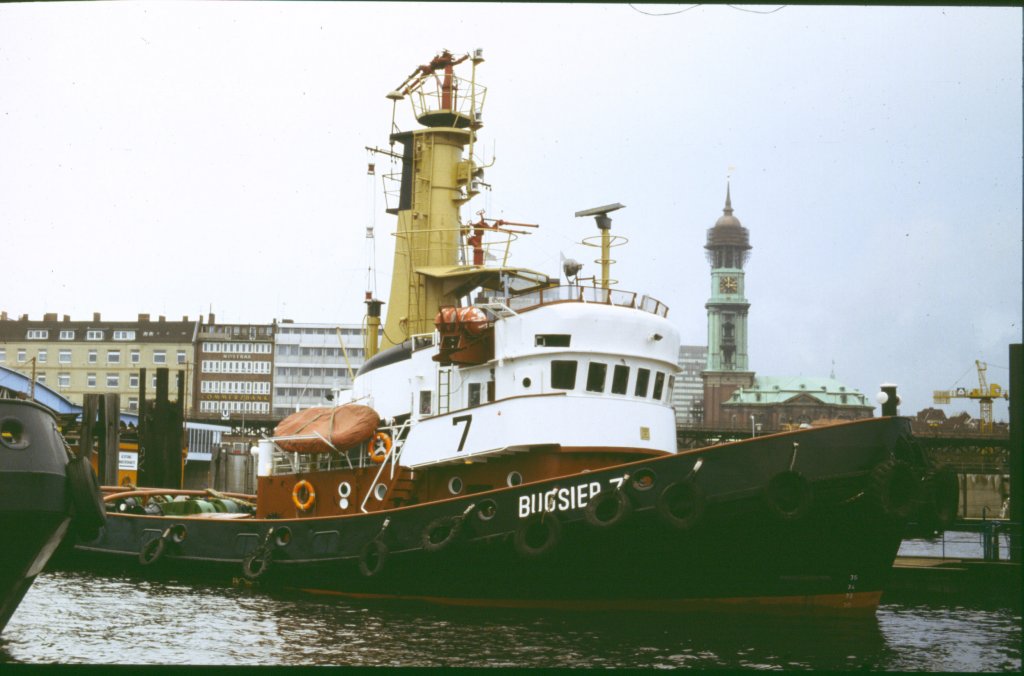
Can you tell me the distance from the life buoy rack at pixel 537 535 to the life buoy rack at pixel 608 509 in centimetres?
50

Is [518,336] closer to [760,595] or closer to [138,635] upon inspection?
[760,595]

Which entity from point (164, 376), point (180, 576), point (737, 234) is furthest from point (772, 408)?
point (180, 576)

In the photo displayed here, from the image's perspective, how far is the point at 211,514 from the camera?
80.1 feet

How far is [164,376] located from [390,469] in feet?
52.0

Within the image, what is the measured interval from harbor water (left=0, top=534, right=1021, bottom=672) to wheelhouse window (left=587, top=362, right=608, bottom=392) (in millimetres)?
3557

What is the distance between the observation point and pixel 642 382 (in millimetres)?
18469

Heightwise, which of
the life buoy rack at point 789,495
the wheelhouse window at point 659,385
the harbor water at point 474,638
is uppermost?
the wheelhouse window at point 659,385

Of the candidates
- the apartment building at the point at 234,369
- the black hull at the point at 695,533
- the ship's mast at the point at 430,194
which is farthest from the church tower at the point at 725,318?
the black hull at the point at 695,533

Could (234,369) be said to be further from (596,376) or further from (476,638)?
(476,638)

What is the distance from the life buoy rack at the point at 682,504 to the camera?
599 inches

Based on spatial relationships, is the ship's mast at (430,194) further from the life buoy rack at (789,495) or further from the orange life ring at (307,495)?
the life buoy rack at (789,495)

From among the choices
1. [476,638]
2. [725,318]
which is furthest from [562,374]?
[725,318]

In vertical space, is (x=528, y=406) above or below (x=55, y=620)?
above

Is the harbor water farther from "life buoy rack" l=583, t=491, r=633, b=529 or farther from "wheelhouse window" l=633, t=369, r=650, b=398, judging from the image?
"wheelhouse window" l=633, t=369, r=650, b=398
